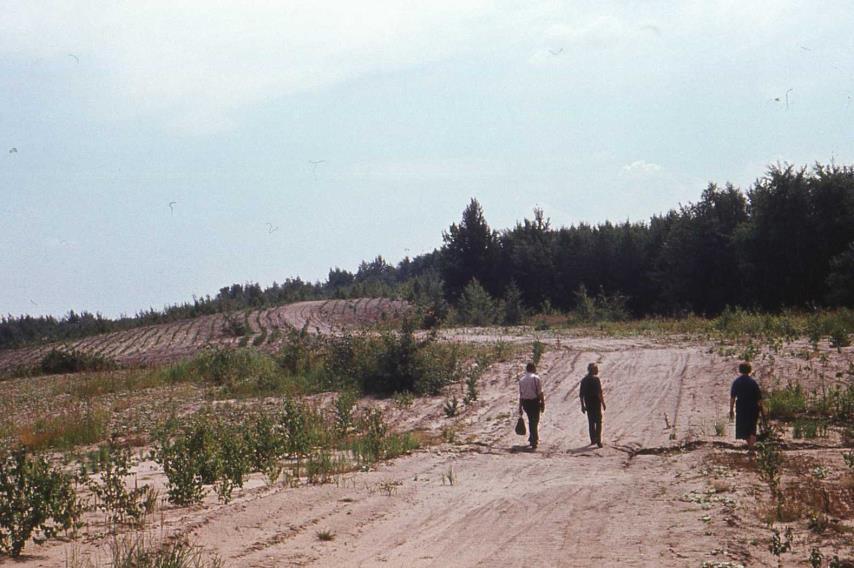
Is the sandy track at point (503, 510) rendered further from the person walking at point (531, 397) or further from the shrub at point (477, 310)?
the shrub at point (477, 310)

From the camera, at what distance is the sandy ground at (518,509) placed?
28.6ft

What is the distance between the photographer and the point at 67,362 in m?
40.9

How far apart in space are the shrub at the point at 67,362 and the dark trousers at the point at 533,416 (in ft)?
92.6

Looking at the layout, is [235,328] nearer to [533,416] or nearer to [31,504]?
→ [533,416]

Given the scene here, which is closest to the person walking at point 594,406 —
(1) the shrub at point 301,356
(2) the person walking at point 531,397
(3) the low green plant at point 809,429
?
(2) the person walking at point 531,397

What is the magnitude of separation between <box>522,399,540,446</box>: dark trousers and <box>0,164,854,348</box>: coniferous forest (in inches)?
475

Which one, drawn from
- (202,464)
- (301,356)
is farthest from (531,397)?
(301,356)

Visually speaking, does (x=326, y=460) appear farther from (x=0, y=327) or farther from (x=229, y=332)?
(x=0, y=327)

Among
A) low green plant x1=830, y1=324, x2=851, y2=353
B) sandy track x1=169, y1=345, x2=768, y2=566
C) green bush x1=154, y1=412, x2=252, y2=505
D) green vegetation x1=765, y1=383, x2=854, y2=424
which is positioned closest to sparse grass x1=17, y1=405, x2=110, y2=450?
green bush x1=154, y1=412, x2=252, y2=505

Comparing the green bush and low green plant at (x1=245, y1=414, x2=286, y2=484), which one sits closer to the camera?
the green bush

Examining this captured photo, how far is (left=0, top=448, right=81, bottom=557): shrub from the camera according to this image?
28.2 feet

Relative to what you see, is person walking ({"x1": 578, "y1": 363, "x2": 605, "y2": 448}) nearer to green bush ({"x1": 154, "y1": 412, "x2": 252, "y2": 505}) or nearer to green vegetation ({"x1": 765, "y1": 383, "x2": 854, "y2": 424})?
green vegetation ({"x1": 765, "y1": 383, "x2": 854, "y2": 424})

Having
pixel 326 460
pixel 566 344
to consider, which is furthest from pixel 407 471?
pixel 566 344

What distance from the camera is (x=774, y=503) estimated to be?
1029cm
